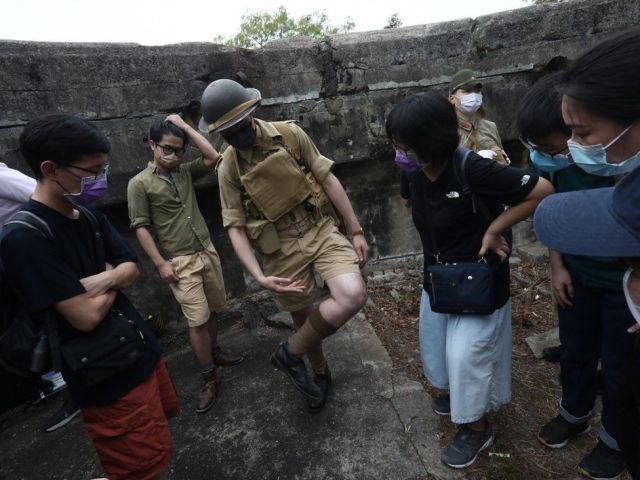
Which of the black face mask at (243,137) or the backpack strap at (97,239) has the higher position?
the black face mask at (243,137)

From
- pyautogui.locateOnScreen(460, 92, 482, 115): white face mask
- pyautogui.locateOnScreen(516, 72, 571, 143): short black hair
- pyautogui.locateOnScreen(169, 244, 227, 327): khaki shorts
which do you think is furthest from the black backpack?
pyautogui.locateOnScreen(460, 92, 482, 115): white face mask

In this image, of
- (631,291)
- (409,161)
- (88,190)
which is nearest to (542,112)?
(409,161)

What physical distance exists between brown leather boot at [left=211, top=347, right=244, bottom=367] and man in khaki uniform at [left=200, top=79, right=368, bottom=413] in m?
0.97

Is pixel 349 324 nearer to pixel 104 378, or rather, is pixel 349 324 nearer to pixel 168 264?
pixel 168 264

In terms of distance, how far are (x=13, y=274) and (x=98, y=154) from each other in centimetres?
57

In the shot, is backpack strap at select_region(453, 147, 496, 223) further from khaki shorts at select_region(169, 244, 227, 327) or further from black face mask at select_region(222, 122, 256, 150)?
khaki shorts at select_region(169, 244, 227, 327)

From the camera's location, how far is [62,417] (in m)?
2.99

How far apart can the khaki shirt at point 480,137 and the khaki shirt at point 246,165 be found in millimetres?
1721

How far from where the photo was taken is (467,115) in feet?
12.0

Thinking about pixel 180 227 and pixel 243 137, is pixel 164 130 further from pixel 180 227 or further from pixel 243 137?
pixel 243 137

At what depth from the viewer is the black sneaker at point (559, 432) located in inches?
82.4

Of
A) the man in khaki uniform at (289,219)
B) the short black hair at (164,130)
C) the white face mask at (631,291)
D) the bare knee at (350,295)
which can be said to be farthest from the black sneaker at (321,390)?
the short black hair at (164,130)

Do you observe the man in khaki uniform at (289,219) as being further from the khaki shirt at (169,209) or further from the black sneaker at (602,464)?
the black sneaker at (602,464)

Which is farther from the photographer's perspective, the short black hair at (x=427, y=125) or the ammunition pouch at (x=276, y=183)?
the ammunition pouch at (x=276, y=183)
